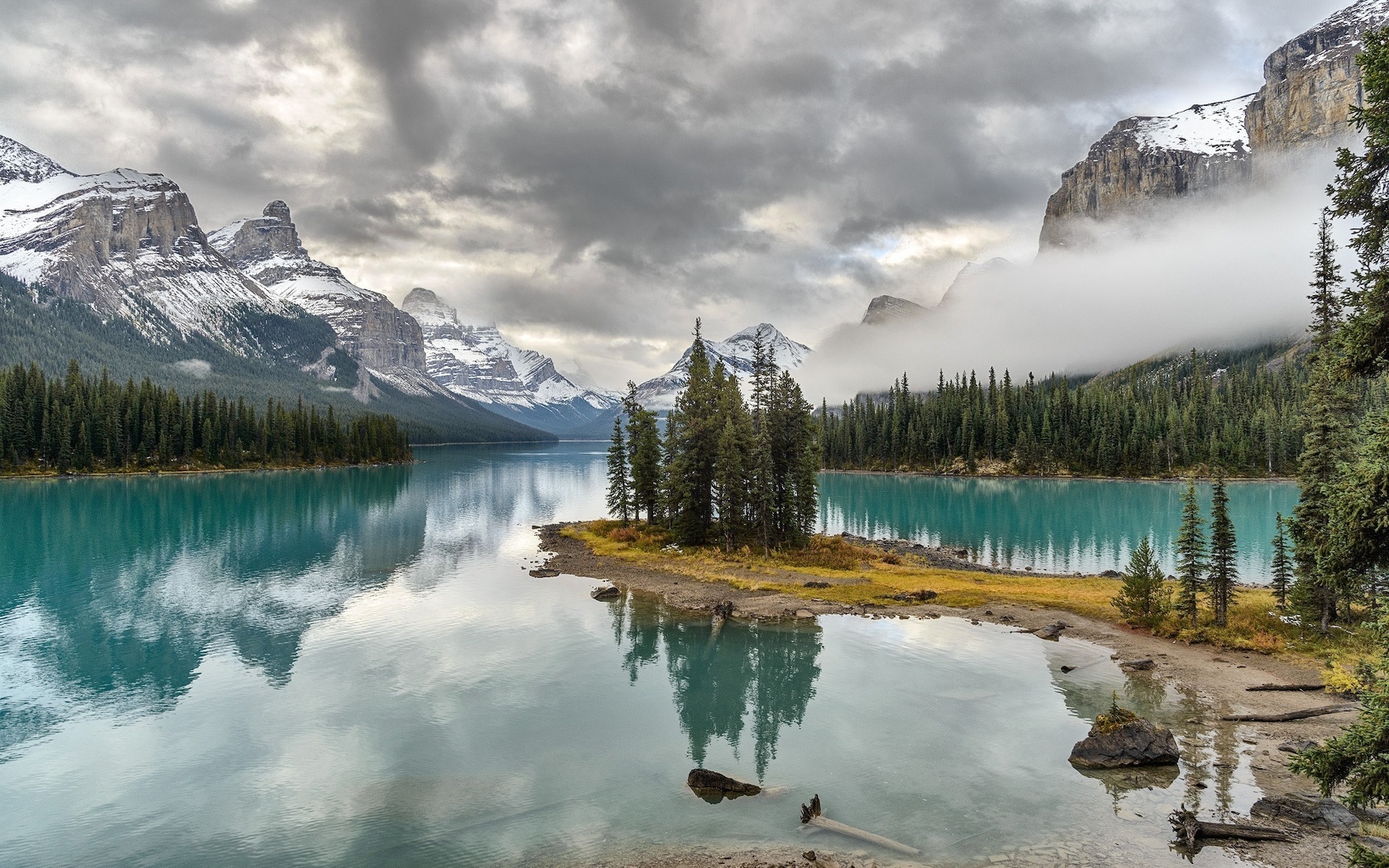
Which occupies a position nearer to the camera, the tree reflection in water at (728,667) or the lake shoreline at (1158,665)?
the lake shoreline at (1158,665)

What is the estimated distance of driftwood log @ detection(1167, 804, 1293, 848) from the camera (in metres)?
18.8

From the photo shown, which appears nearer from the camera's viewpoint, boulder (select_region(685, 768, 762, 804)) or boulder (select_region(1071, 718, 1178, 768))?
boulder (select_region(685, 768, 762, 804))

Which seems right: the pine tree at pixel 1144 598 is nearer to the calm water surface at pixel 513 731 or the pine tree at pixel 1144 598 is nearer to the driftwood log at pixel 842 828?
the calm water surface at pixel 513 731

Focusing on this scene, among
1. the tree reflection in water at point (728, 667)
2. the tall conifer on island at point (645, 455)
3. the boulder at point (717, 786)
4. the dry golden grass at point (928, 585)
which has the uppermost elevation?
the tall conifer on island at point (645, 455)

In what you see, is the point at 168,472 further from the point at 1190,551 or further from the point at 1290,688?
the point at 1290,688

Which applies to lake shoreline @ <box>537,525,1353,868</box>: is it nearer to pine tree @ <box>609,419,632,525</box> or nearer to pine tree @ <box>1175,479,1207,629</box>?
pine tree @ <box>1175,479,1207,629</box>

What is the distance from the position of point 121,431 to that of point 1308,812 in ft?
636

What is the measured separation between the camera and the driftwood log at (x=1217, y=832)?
18.8m

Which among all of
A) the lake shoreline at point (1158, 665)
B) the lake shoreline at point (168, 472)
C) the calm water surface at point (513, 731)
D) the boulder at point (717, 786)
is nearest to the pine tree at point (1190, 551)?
the lake shoreline at point (1158, 665)

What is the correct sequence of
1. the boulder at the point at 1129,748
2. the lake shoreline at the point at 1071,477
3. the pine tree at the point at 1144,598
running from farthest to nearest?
the lake shoreline at the point at 1071,477 < the pine tree at the point at 1144,598 < the boulder at the point at 1129,748

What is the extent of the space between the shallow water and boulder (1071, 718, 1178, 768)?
114ft

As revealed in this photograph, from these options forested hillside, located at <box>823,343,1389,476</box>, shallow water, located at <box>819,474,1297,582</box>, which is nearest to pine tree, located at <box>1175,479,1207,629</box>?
shallow water, located at <box>819,474,1297,582</box>

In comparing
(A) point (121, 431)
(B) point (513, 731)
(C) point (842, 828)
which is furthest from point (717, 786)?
(A) point (121, 431)

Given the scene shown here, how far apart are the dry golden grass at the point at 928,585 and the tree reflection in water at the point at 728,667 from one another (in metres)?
9.09
